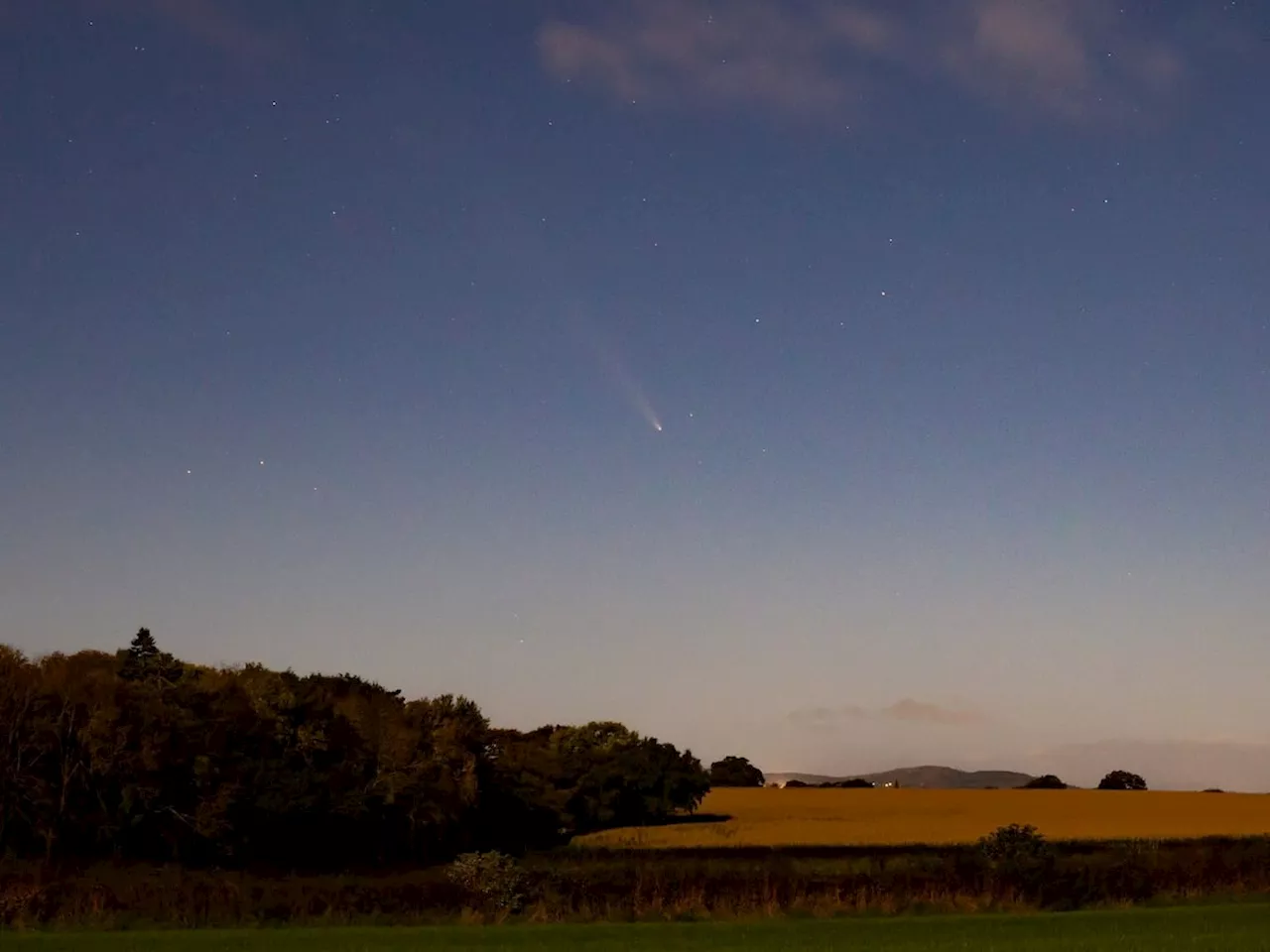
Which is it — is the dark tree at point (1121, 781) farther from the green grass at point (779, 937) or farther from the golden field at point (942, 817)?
the green grass at point (779, 937)

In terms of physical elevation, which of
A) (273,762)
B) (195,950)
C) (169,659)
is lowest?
(195,950)

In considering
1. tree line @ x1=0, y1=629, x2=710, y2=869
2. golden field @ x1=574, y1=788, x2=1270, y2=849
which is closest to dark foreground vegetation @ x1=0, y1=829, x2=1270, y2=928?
tree line @ x1=0, y1=629, x2=710, y2=869

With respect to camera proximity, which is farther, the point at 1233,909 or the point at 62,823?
the point at 62,823

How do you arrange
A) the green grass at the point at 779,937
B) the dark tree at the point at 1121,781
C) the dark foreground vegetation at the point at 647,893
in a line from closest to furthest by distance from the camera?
the green grass at the point at 779,937
the dark foreground vegetation at the point at 647,893
the dark tree at the point at 1121,781

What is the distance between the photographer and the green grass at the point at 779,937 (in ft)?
81.8

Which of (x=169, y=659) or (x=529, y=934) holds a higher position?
(x=169, y=659)

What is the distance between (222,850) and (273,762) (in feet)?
15.4

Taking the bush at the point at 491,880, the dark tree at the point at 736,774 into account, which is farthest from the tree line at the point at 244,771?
the dark tree at the point at 736,774

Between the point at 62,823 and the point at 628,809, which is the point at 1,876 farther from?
the point at 628,809

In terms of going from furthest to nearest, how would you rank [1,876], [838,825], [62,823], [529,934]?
[838,825] → [62,823] → [1,876] → [529,934]

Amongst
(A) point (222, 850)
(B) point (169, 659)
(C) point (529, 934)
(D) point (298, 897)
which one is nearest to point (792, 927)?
(C) point (529, 934)

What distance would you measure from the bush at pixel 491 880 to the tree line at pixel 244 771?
88.4ft

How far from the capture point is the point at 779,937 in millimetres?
27422

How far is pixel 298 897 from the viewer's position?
36250mm
